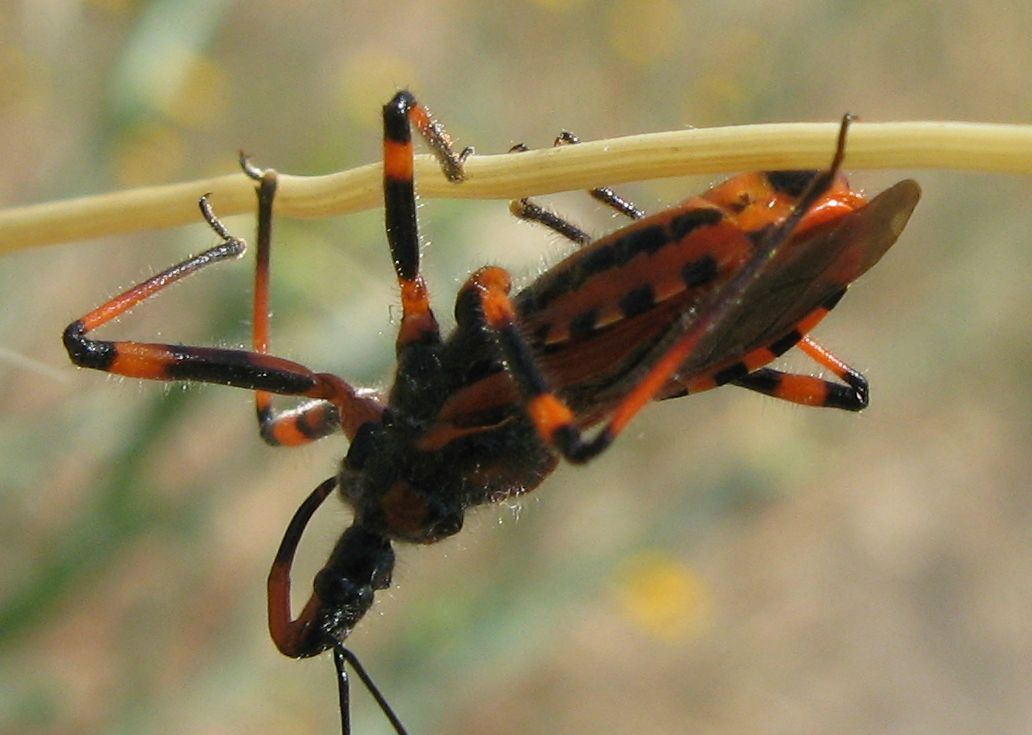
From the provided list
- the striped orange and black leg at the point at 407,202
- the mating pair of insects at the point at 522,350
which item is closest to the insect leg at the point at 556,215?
the mating pair of insects at the point at 522,350

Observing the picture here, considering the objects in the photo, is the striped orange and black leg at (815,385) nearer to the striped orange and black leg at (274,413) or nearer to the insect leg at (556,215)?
the insect leg at (556,215)

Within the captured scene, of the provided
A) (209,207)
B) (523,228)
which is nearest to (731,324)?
(209,207)

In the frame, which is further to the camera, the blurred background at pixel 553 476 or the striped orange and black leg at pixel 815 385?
the blurred background at pixel 553 476

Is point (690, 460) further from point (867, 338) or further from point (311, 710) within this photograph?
point (311, 710)

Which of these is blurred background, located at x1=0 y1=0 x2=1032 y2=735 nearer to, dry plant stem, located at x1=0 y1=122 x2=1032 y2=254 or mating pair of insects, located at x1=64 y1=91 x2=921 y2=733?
mating pair of insects, located at x1=64 y1=91 x2=921 y2=733

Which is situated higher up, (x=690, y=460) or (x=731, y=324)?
(x=731, y=324)

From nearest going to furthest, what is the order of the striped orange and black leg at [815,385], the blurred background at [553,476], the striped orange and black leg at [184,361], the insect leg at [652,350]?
1. the insect leg at [652,350]
2. the striped orange and black leg at [184,361]
3. the striped orange and black leg at [815,385]
4. the blurred background at [553,476]

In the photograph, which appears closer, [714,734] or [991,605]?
[714,734]

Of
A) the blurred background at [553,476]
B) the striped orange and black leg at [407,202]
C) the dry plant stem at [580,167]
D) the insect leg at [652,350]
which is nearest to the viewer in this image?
the dry plant stem at [580,167]
